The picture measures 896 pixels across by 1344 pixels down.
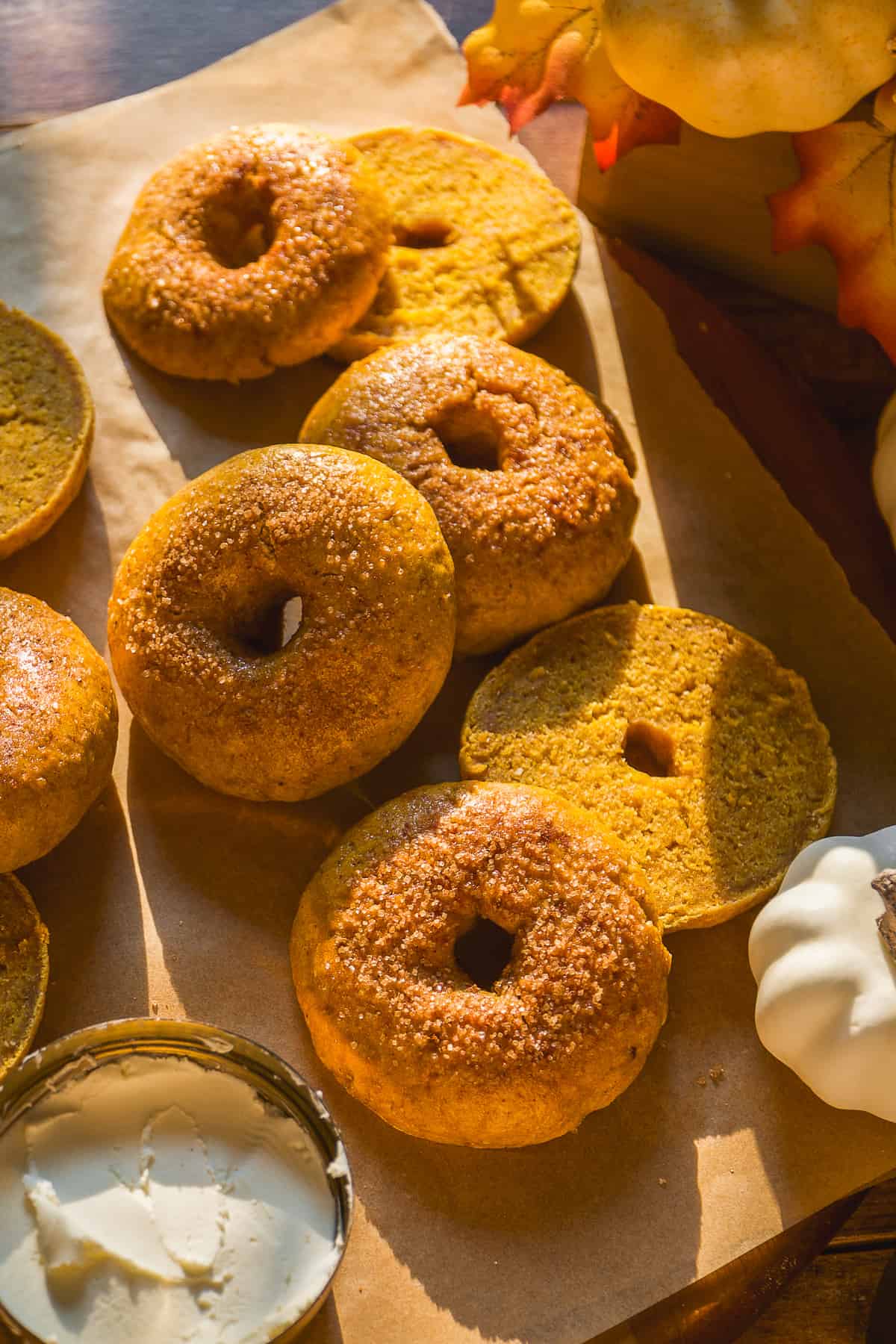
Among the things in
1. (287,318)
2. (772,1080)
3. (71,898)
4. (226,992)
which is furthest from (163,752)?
(772,1080)

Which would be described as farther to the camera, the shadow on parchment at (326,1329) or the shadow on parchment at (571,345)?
the shadow on parchment at (571,345)

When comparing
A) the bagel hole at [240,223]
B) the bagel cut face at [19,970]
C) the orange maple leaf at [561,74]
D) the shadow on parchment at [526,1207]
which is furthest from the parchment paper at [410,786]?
the orange maple leaf at [561,74]

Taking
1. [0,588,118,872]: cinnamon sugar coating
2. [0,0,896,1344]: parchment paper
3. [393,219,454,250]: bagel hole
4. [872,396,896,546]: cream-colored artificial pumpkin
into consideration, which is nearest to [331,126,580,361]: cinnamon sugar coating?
[393,219,454,250]: bagel hole

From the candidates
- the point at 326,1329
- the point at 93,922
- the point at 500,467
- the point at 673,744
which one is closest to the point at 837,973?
the point at 673,744

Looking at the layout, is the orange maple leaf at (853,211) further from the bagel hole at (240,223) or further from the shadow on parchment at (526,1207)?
the shadow on parchment at (526,1207)

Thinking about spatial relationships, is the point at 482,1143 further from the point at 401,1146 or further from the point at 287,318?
the point at 287,318

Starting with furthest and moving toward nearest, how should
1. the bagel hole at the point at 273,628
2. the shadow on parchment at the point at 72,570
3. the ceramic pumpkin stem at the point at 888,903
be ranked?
the shadow on parchment at the point at 72,570 < the bagel hole at the point at 273,628 < the ceramic pumpkin stem at the point at 888,903
